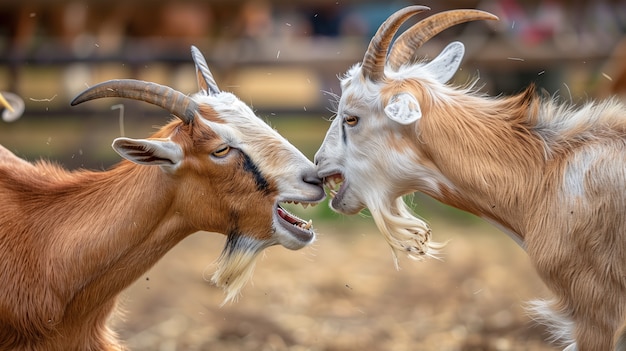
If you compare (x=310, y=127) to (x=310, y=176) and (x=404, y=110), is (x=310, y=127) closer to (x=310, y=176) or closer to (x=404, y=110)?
(x=310, y=176)

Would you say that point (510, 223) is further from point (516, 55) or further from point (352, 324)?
point (516, 55)

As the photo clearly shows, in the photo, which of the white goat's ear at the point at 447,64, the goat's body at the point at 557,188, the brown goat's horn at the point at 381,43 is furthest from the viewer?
the white goat's ear at the point at 447,64

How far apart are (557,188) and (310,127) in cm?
1321

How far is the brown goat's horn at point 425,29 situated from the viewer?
16.7 feet

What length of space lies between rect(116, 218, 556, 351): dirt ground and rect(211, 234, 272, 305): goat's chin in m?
1.99

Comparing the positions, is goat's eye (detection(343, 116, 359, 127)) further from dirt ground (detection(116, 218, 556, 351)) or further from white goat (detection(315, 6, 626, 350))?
dirt ground (detection(116, 218, 556, 351))

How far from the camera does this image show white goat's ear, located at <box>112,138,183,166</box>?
461 centimetres

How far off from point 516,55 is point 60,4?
6.53 meters

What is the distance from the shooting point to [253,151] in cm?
490

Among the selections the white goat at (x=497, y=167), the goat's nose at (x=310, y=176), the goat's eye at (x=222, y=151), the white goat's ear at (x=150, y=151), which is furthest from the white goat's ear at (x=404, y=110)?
the white goat's ear at (x=150, y=151)

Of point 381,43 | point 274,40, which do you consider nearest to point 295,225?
point 381,43

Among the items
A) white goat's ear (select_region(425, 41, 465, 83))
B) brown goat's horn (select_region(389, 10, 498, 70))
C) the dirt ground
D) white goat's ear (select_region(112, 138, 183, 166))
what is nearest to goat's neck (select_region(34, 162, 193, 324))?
white goat's ear (select_region(112, 138, 183, 166))

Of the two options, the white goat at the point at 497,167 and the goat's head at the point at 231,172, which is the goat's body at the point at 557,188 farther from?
the goat's head at the point at 231,172

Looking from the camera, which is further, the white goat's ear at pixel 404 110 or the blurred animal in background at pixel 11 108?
the blurred animal in background at pixel 11 108
